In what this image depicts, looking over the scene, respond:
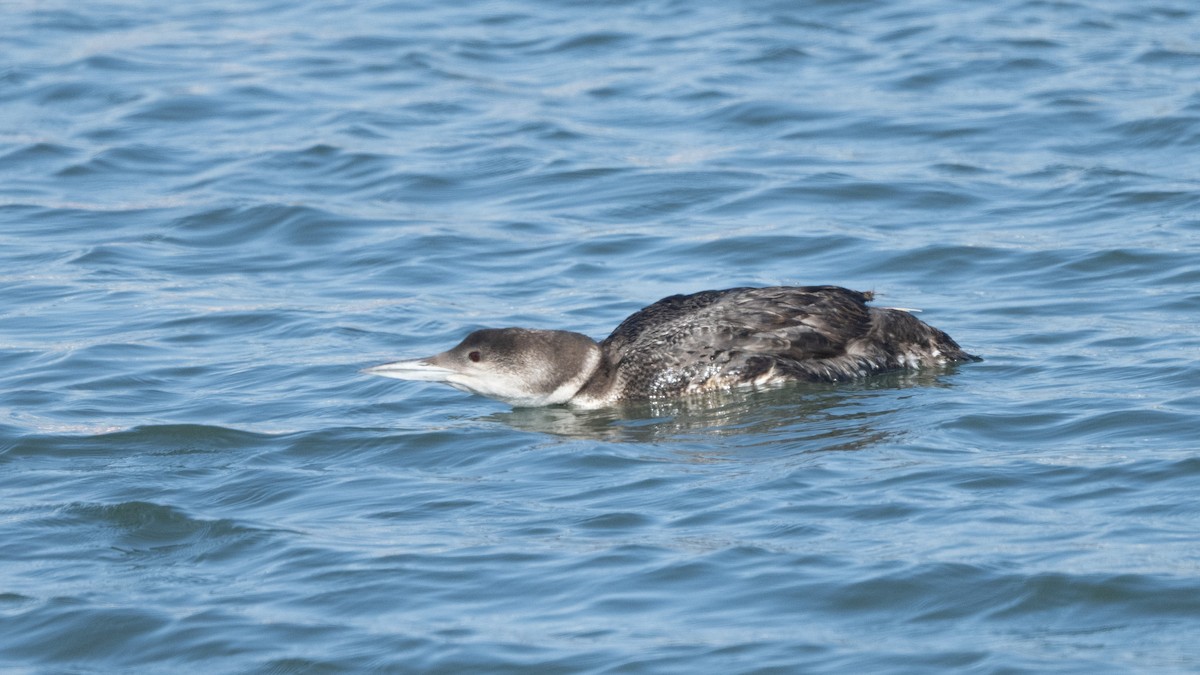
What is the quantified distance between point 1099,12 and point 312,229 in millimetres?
8636

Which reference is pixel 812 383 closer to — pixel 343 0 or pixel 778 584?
pixel 778 584

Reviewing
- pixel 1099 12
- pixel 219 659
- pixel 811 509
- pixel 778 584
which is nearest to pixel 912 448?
pixel 811 509

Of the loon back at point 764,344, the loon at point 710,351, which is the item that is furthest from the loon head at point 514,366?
the loon back at point 764,344

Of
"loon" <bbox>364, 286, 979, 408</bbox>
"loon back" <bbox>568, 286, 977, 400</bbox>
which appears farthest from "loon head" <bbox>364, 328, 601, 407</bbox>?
"loon back" <bbox>568, 286, 977, 400</bbox>

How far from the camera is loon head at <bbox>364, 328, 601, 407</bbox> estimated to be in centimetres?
920

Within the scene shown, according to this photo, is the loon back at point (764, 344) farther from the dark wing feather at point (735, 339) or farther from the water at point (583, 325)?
the water at point (583, 325)

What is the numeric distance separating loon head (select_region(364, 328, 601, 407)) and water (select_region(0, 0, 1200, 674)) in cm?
20

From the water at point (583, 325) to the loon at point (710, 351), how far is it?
157mm

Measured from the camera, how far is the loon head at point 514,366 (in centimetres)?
920

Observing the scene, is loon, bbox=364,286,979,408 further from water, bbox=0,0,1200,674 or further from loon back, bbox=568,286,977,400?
water, bbox=0,0,1200,674

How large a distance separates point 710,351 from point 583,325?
5.09ft

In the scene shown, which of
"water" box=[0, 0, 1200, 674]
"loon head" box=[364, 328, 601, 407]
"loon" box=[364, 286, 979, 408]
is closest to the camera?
"water" box=[0, 0, 1200, 674]

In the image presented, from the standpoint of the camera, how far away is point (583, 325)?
10867 millimetres

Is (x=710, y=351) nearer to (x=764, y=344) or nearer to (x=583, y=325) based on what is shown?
(x=764, y=344)
